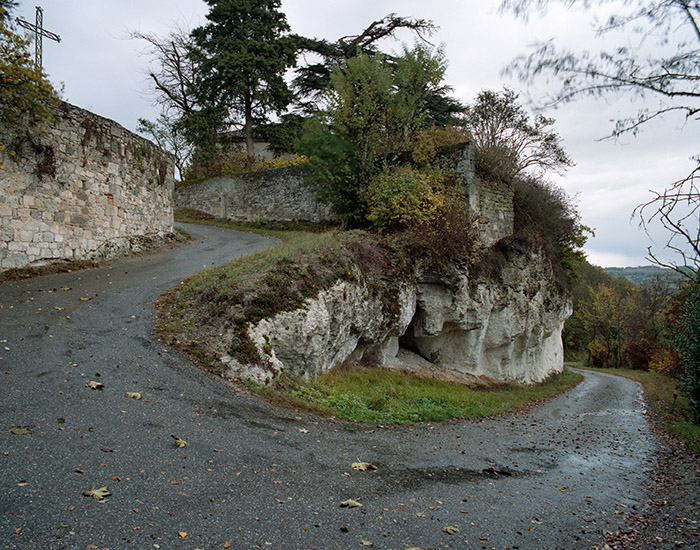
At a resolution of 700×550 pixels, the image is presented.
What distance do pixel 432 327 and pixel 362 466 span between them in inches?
363

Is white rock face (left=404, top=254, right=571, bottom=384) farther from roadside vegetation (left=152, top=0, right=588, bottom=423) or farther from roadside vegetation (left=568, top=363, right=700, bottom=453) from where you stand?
roadside vegetation (left=568, top=363, right=700, bottom=453)

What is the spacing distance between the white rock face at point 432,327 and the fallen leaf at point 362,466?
275cm

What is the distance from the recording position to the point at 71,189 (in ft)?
35.7

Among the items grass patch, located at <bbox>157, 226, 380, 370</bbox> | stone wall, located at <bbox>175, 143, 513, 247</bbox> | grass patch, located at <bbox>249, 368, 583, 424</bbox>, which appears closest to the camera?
grass patch, located at <bbox>249, 368, 583, 424</bbox>

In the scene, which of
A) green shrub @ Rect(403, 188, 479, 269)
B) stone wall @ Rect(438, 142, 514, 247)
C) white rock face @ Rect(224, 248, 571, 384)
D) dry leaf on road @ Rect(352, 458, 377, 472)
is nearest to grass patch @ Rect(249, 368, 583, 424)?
white rock face @ Rect(224, 248, 571, 384)

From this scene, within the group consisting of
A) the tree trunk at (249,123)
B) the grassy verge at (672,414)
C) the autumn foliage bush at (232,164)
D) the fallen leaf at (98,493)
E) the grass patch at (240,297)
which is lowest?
the grassy verge at (672,414)

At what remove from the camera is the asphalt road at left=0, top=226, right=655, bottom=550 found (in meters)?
3.12

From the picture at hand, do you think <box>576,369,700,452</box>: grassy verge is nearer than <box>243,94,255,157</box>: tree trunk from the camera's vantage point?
Yes

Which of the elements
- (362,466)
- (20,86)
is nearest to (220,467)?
(362,466)

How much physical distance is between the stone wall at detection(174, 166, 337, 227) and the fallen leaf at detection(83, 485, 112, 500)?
1526cm

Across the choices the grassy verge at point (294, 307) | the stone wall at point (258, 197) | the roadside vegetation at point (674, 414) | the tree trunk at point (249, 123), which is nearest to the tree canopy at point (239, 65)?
the tree trunk at point (249, 123)

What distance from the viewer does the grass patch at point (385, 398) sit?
7.23 meters

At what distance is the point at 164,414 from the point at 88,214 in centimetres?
862

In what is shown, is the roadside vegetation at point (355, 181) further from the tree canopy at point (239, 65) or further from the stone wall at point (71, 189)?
the stone wall at point (71, 189)
